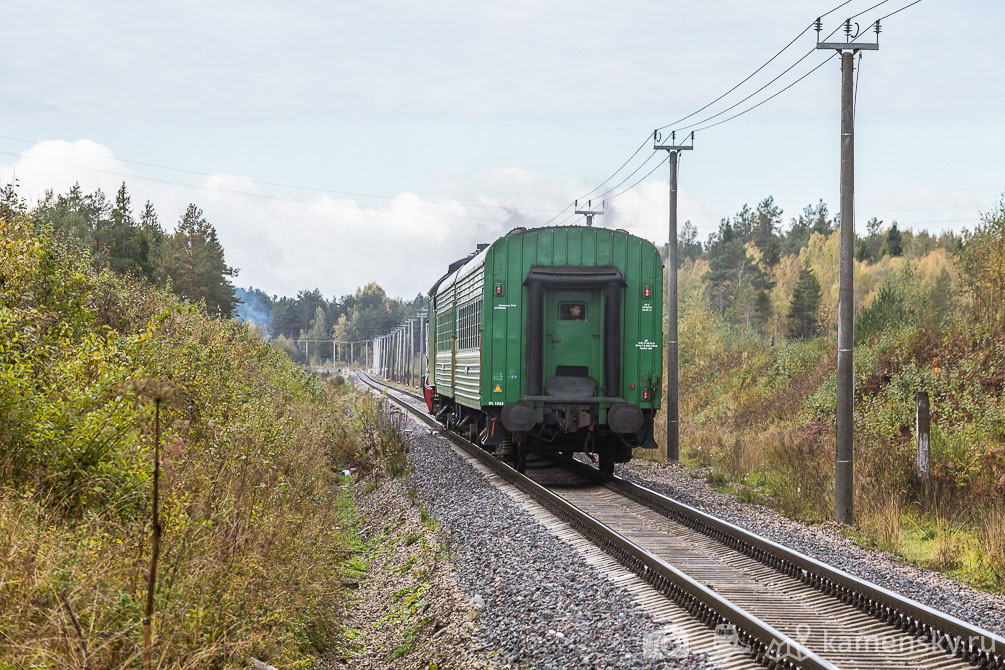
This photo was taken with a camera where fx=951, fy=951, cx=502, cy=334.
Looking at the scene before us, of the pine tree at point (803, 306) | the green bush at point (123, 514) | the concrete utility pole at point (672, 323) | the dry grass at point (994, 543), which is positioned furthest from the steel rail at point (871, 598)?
the pine tree at point (803, 306)

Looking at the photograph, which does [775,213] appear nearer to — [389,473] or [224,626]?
[389,473]

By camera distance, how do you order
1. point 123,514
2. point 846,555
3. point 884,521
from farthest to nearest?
point 884,521
point 846,555
point 123,514

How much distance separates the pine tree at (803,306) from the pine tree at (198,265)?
3930 centimetres

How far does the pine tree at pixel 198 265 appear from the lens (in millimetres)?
57031

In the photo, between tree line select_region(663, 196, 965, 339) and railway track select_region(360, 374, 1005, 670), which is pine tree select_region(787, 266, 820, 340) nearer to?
tree line select_region(663, 196, 965, 339)

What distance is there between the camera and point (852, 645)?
637cm

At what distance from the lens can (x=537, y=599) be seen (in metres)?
7.57

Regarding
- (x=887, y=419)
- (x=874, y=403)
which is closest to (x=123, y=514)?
(x=887, y=419)

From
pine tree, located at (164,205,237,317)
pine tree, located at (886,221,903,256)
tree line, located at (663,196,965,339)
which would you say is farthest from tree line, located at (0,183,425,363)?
pine tree, located at (886,221,903,256)

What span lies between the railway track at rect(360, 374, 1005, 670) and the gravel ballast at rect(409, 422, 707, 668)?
17.5 inches

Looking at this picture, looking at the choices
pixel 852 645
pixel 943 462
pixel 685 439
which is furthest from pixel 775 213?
pixel 852 645

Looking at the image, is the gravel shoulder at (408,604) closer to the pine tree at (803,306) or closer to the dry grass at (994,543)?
the dry grass at (994,543)

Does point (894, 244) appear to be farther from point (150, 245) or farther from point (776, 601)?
point (776, 601)

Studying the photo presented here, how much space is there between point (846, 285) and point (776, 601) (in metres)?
5.50
